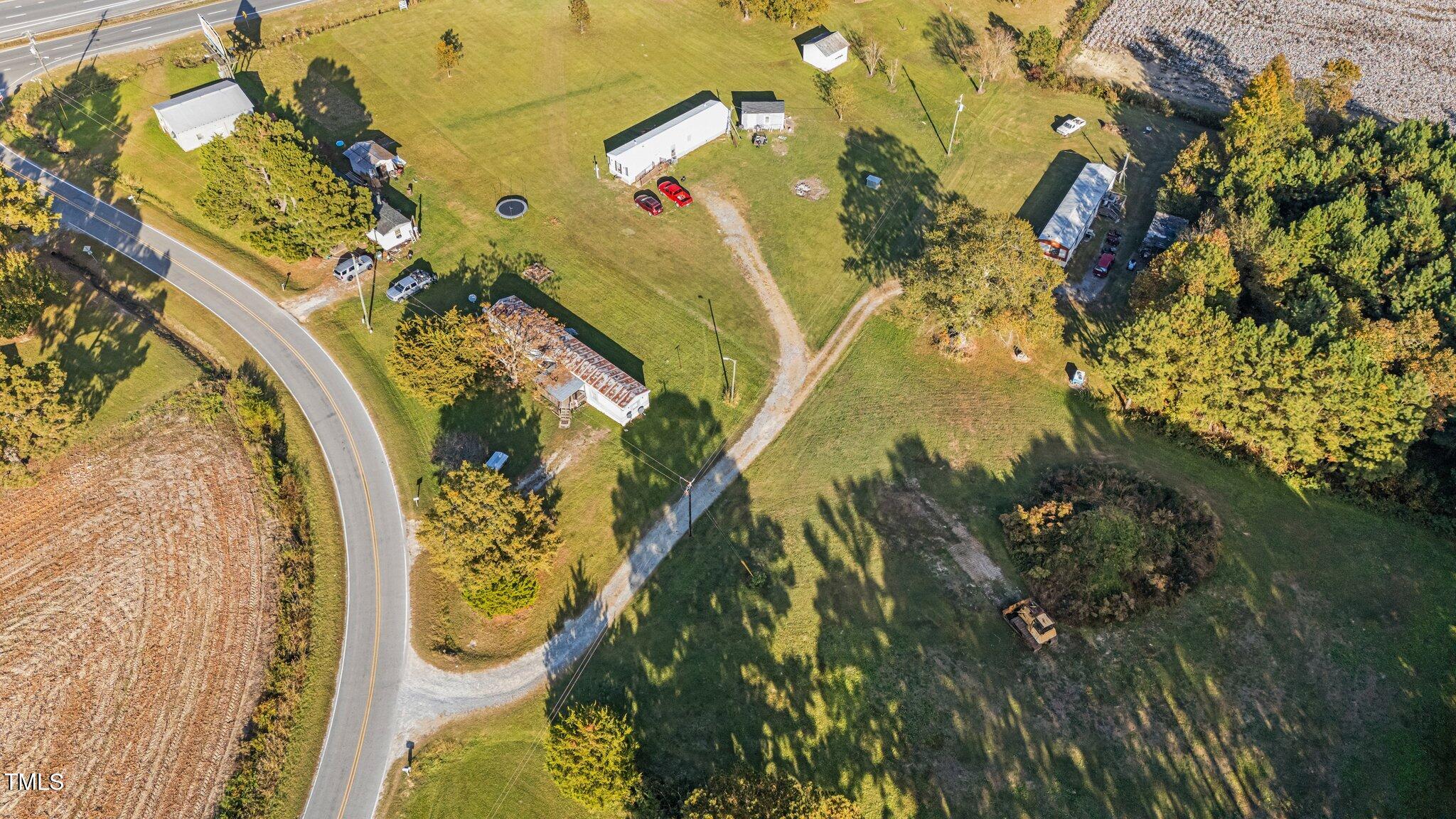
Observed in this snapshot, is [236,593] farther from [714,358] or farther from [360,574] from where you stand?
[714,358]

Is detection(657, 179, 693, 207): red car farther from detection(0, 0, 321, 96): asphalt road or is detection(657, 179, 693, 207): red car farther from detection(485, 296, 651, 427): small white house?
detection(0, 0, 321, 96): asphalt road

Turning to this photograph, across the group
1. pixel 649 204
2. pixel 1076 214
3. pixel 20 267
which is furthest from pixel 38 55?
pixel 1076 214

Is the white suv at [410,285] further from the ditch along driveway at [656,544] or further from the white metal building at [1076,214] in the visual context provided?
the white metal building at [1076,214]

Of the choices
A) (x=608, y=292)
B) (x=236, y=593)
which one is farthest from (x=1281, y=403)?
(x=236, y=593)

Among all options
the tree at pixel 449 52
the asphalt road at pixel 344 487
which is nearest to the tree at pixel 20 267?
the asphalt road at pixel 344 487

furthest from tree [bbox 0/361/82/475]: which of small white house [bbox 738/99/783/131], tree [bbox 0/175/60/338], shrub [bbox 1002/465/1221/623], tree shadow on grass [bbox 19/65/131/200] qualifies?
shrub [bbox 1002/465/1221/623]

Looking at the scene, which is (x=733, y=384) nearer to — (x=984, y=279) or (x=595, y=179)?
(x=984, y=279)
